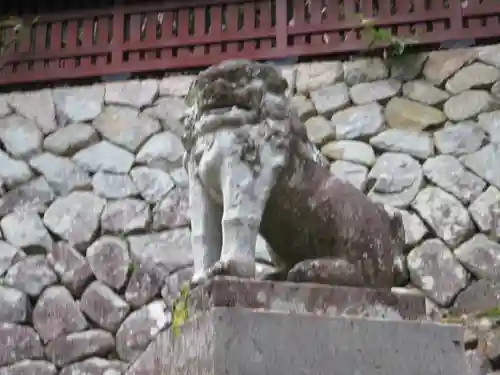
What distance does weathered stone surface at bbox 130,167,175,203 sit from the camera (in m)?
4.84

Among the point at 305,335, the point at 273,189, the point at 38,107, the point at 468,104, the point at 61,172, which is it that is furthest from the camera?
the point at 38,107

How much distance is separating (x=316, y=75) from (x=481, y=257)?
4.76 ft

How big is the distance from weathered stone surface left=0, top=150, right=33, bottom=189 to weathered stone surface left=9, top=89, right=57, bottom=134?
265mm

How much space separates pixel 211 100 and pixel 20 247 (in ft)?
8.64

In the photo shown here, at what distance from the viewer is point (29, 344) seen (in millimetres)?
4457

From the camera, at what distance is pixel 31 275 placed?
4.66 metres

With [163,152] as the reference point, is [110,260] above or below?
below

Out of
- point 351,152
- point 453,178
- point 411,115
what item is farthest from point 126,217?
point 453,178

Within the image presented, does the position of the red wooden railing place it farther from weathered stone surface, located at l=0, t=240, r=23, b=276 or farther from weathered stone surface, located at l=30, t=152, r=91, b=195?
weathered stone surface, located at l=0, t=240, r=23, b=276

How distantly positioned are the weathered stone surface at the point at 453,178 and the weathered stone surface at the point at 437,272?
327mm

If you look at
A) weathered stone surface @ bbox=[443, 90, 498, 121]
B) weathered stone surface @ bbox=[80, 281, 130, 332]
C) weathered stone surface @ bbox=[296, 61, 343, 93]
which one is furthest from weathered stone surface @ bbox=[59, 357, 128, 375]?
weathered stone surface @ bbox=[443, 90, 498, 121]

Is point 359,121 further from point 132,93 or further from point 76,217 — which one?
point 76,217

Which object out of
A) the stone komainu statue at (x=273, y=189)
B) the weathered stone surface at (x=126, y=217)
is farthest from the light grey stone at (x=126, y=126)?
the stone komainu statue at (x=273, y=189)

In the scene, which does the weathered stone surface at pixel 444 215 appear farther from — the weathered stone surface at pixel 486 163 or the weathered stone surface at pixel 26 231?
the weathered stone surface at pixel 26 231
